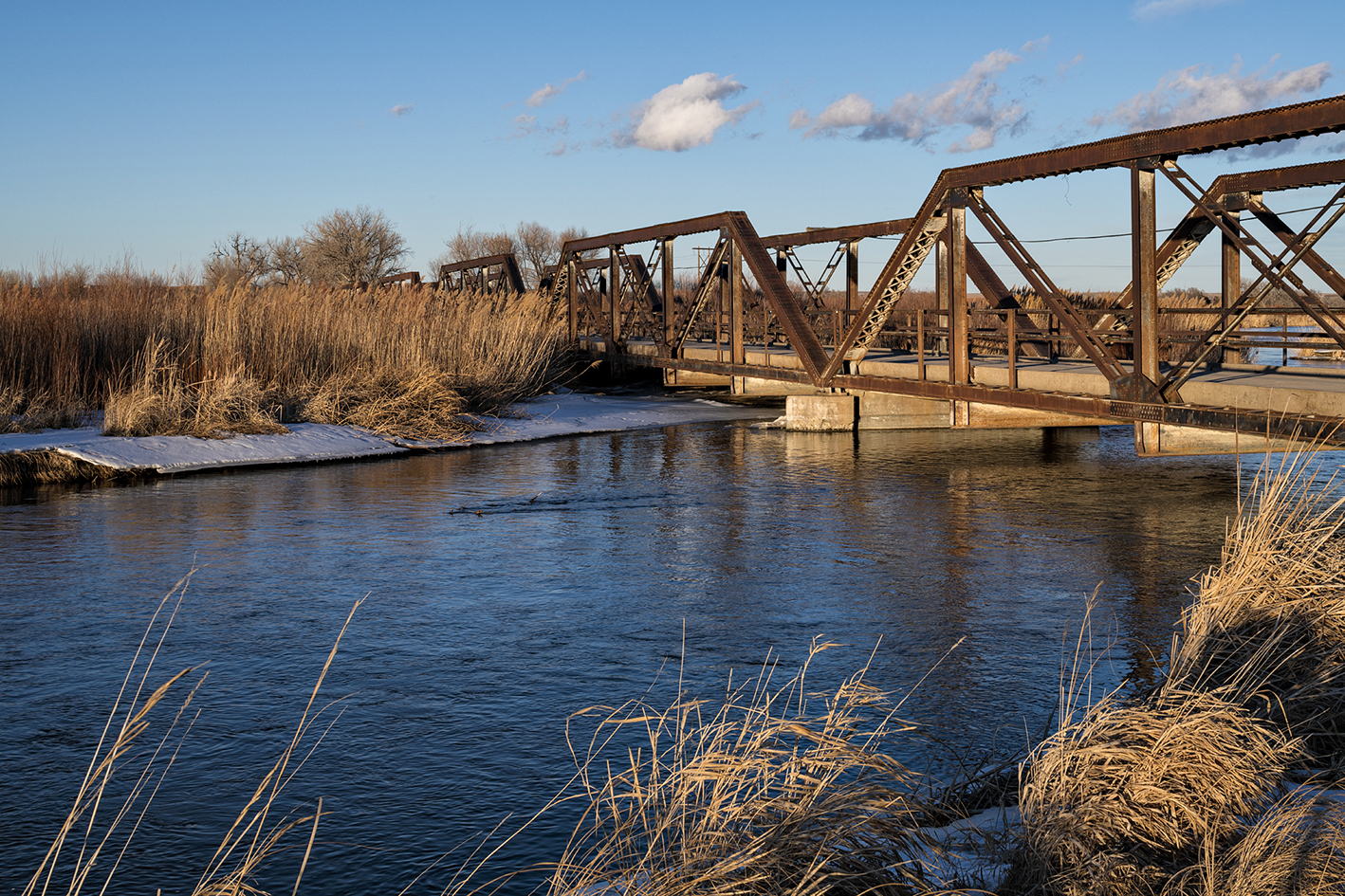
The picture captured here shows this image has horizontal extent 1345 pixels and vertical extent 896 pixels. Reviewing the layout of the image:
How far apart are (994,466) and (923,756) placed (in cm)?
1081

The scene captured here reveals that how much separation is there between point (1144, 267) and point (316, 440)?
439 inches

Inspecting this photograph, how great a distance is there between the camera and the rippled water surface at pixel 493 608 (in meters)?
4.58

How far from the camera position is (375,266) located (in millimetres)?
59188

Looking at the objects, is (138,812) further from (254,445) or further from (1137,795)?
(254,445)

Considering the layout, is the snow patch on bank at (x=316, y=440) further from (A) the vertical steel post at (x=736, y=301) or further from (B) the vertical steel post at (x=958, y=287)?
(B) the vertical steel post at (x=958, y=287)

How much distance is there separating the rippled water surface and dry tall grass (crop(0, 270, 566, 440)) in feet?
8.33

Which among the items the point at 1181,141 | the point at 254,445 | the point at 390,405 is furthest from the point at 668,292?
the point at 1181,141

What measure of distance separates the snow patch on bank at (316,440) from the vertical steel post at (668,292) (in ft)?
5.09

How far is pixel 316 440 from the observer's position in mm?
16219

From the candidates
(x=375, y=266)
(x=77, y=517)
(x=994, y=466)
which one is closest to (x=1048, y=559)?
(x=994, y=466)

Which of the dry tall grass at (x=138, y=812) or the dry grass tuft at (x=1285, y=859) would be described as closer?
the dry grass tuft at (x=1285, y=859)

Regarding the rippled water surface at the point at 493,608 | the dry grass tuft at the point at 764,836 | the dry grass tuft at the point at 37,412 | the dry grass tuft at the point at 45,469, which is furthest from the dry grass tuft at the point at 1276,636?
the dry grass tuft at the point at 37,412

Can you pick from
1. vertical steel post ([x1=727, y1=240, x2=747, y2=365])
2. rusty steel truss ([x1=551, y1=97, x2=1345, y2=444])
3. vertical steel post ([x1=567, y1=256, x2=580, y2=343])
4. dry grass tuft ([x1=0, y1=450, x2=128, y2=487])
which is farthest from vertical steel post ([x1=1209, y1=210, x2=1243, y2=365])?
vertical steel post ([x1=567, y1=256, x2=580, y2=343])

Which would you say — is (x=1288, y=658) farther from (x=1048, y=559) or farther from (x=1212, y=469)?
(x=1212, y=469)
